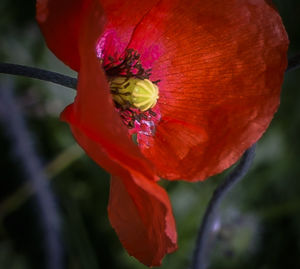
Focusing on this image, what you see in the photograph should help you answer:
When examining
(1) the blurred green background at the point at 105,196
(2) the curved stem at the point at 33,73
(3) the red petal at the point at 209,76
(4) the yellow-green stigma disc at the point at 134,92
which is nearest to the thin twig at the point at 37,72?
(2) the curved stem at the point at 33,73

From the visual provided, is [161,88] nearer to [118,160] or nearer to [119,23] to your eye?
[119,23]

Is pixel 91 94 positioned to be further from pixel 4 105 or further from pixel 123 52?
pixel 4 105

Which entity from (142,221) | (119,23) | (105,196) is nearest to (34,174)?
(105,196)

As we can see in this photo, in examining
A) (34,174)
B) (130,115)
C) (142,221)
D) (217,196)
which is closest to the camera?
(142,221)

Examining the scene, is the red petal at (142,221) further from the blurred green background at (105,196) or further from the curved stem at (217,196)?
the blurred green background at (105,196)

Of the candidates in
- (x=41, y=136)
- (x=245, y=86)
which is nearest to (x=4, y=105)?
(x=41, y=136)

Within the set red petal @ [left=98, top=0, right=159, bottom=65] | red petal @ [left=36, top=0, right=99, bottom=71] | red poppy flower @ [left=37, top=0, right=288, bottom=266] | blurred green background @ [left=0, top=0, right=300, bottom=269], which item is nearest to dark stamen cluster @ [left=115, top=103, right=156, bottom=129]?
red poppy flower @ [left=37, top=0, right=288, bottom=266]

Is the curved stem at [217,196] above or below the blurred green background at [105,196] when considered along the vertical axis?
above

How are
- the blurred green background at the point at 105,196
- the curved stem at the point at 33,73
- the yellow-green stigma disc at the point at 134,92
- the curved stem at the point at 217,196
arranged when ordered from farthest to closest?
1. the blurred green background at the point at 105,196
2. the yellow-green stigma disc at the point at 134,92
3. the curved stem at the point at 217,196
4. the curved stem at the point at 33,73
